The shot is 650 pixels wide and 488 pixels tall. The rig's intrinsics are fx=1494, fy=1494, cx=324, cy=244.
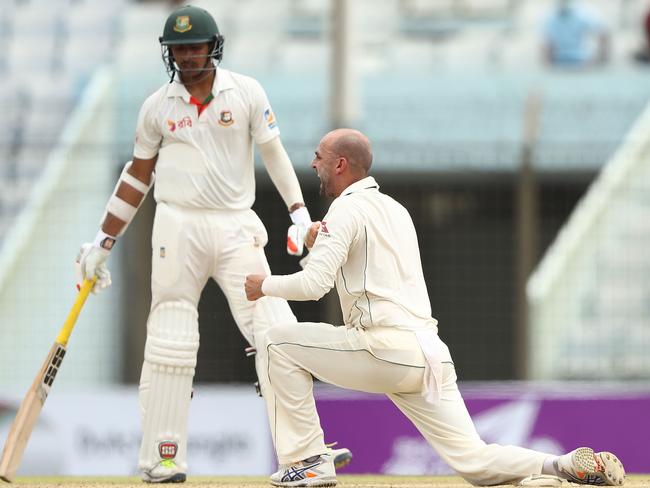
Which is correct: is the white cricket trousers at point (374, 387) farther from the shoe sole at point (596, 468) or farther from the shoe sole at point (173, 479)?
the shoe sole at point (173, 479)

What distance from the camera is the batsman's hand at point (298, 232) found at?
602 cm

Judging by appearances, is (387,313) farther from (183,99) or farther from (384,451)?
(384,451)

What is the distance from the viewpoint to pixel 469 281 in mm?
9914

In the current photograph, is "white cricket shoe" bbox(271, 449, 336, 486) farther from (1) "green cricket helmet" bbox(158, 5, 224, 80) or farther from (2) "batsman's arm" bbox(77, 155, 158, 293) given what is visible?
(1) "green cricket helmet" bbox(158, 5, 224, 80)

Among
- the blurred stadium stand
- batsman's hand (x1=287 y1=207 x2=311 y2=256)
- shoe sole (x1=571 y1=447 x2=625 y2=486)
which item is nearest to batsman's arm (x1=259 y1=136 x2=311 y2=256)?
batsman's hand (x1=287 y1=207 x2=311 y2=256)

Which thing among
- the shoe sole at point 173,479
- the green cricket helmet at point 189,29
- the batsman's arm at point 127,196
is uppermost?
the green cricket helmet at point 189,29

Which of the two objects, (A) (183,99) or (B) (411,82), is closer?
(A) (183,99)

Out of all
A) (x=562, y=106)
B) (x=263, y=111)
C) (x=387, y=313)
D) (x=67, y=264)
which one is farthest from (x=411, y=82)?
(x=387, y=313)

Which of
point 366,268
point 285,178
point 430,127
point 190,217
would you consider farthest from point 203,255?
point 430,127

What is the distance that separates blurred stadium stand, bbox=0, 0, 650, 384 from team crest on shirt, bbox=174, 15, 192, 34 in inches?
145

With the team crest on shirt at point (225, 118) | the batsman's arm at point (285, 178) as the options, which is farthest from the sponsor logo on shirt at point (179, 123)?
the batsman's arm at point (285, 178)

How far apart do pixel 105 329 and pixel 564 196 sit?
3193 mm

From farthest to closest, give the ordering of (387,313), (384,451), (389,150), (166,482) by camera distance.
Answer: (389,150) < (384,451) < (166,482) < (387,313)

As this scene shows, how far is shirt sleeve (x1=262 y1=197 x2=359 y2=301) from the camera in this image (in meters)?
5.21
